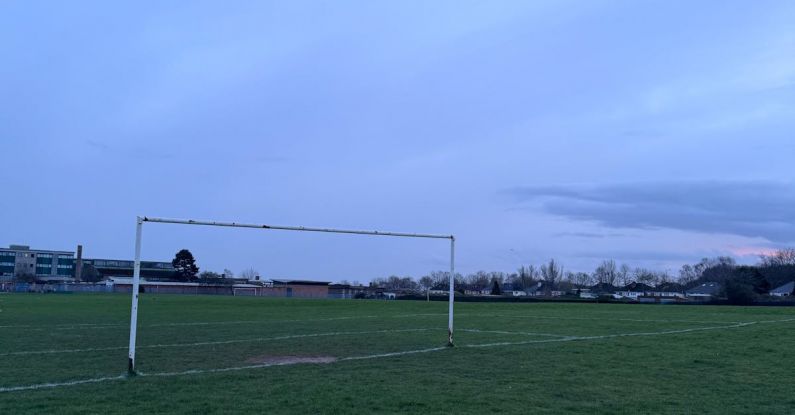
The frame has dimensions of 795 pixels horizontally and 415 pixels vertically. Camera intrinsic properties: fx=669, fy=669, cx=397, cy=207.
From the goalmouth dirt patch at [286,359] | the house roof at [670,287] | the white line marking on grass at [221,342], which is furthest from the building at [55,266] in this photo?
the goalmouth dirt patch at [286,359]

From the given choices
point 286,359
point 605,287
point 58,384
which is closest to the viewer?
point 58,384

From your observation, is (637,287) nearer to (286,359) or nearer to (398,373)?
(286,359)

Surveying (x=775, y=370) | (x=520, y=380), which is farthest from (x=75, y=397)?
(x=775, y=370)

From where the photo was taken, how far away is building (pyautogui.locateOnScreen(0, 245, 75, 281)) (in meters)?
150

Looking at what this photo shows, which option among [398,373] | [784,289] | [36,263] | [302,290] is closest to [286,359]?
[398,373]

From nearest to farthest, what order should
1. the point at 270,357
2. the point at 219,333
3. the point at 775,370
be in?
the point at 775,370, the point at 270,357, the point at 219,333

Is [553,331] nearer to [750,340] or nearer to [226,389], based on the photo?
[750,340]

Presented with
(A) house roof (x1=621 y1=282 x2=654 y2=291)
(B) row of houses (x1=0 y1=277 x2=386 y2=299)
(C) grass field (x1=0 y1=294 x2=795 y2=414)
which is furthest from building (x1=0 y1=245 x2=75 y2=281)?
(C) grass field (x1=0 y1=294 x2=795 y2=414)

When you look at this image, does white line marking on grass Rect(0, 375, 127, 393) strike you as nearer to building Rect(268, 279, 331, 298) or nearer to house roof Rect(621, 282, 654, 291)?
building Rect(268, 279, 331, 298)

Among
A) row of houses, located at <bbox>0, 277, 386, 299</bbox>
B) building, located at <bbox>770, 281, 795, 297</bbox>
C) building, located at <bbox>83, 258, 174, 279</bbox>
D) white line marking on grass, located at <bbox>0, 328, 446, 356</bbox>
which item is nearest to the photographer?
white line marking on grass, located at <bbox>0, 328, 446, 356</bbox>

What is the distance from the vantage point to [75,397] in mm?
9602

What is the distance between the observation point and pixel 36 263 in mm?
155875

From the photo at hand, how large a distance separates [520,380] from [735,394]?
331 centimetres

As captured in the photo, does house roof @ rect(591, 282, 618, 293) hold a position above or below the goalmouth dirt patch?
above
